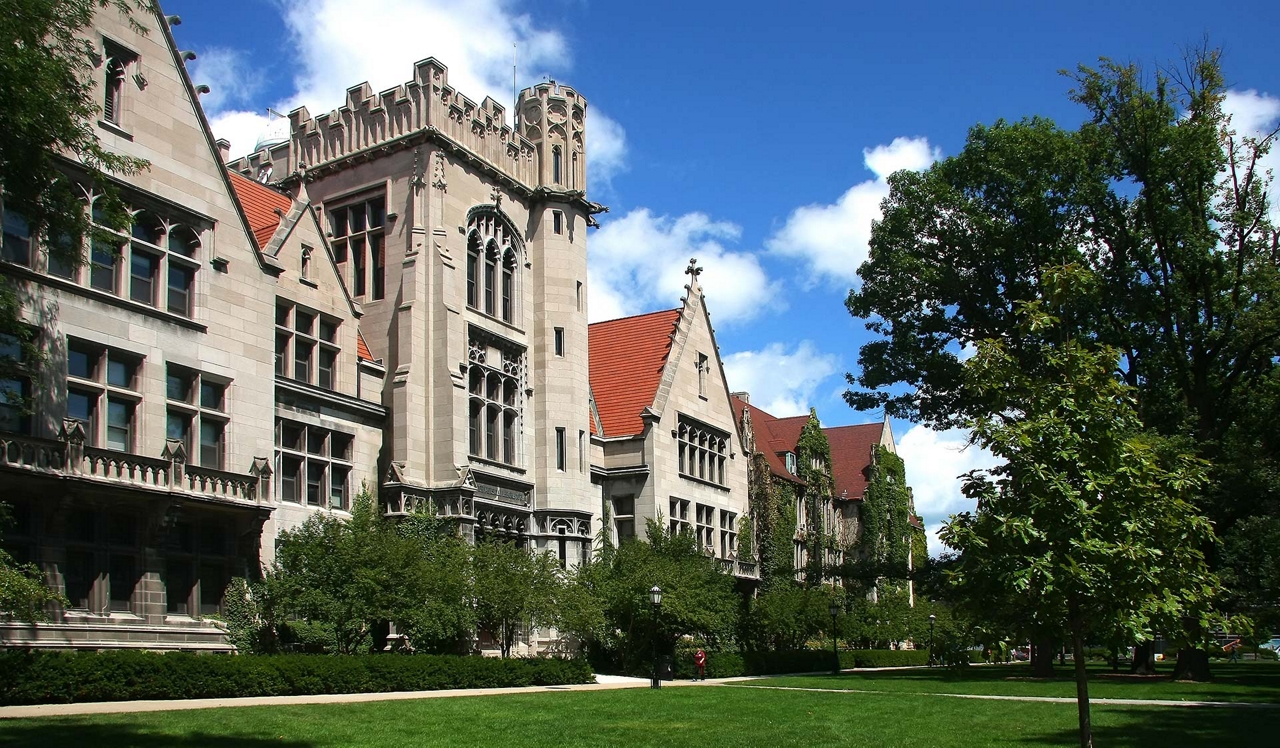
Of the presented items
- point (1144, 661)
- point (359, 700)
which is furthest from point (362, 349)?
point (1144, 661)

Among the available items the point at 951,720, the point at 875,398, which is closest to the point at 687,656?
the point at 875,398

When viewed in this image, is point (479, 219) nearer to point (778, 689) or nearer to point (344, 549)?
point (344, 549)

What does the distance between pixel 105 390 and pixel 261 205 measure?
12080 millimetres

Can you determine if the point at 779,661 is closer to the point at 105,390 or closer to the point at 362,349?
the point at 362,349

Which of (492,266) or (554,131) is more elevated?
(554,131)

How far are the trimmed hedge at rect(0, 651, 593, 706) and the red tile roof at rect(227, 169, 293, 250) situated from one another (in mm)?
13366

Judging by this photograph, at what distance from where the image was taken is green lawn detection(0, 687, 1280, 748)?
16344 millimetres

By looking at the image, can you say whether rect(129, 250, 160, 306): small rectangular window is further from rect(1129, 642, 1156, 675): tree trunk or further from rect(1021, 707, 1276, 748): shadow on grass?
rect(1129, 642, 1156, 675): tree trunk

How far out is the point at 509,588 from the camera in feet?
110

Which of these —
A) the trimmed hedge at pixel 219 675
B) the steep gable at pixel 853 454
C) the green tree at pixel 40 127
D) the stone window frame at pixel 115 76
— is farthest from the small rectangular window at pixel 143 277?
the steep gable at pixel 853 454

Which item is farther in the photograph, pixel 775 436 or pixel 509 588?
pixel 775 436

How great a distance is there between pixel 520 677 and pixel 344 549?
6.27 m

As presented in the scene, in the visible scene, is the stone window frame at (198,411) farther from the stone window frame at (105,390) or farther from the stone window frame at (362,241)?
the stone window frame at (362,241)

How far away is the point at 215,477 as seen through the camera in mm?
27969
